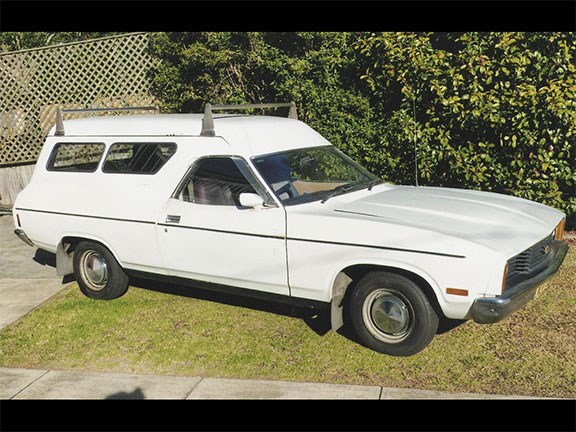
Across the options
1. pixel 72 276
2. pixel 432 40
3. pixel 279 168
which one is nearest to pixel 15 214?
pixel 72 276

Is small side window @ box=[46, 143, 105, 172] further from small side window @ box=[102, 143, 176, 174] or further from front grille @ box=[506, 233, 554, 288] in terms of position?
front grille @ box=[506, 233, 554, 288]

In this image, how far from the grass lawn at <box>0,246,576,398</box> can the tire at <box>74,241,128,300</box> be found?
Answer: 0.14 metres

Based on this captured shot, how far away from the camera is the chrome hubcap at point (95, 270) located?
634 cm

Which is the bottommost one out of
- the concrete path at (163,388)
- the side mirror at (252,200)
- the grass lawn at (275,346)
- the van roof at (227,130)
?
the grass lawn at (275,346)

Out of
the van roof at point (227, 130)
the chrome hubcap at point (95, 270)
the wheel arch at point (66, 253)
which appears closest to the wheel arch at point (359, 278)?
the van roof at point (227, 130)

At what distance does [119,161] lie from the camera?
240 inches

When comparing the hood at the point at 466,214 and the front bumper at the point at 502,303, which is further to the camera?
the hood at the point at 466,214

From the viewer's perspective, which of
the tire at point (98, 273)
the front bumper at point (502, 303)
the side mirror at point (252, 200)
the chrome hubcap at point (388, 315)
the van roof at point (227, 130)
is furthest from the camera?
the tire at point (98, 273)

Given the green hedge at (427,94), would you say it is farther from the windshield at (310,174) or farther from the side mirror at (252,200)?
the side mirror at (252,200)

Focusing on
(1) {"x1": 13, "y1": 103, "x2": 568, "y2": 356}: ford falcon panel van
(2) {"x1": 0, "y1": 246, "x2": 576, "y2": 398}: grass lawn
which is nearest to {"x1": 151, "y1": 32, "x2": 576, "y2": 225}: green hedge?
(2) {"x1": 0, "y1": 246, "x2": 576, "y2": 398}: grass lawn

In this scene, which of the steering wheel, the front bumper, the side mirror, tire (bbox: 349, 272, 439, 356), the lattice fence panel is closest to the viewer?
the front bumper

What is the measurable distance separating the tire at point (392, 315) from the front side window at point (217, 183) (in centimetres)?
139

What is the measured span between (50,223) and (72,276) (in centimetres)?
121

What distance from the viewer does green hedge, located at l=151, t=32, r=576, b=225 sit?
7539 mm
